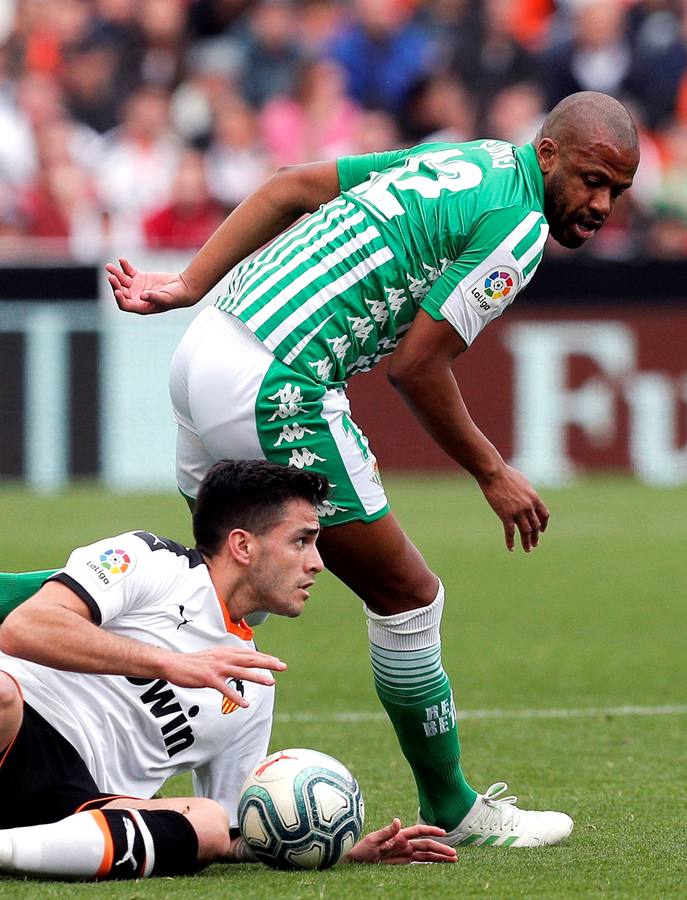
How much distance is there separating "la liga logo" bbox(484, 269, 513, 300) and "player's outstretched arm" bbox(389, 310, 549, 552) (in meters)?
0.13

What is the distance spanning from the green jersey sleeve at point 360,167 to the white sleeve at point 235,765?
1.36 metres

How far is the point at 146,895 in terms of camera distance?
362cm

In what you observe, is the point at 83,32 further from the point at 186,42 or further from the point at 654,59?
the point at 654,59

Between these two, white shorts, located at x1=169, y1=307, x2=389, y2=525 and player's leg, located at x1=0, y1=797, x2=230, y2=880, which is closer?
player's leg, located at x1=0, y1=797, x2=230, y2=880

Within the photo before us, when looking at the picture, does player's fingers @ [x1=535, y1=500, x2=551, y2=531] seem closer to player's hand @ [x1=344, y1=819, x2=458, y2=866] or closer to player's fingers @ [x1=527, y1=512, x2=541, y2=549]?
player's fingers @ [x1=527, y1=512, x2=541, y2=549]

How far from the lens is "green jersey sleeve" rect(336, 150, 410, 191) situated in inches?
181

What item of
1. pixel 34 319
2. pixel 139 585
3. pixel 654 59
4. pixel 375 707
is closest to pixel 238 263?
pixel 139 585

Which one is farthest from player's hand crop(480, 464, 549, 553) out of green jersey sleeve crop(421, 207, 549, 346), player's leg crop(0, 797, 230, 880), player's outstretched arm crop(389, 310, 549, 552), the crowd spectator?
the crowd spectator

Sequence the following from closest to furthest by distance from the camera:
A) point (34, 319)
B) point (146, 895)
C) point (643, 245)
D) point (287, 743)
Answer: point (146, 895), point (287, 743), point (34, 319), point (643, 245)

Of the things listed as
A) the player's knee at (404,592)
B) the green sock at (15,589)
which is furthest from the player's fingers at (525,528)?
the green sock at (15,589)

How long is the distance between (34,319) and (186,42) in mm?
4058

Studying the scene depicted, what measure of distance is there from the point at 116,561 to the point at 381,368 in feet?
33.2

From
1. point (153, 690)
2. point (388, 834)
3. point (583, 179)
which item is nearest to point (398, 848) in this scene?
point (388, 834)

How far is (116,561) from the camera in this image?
3.83m
